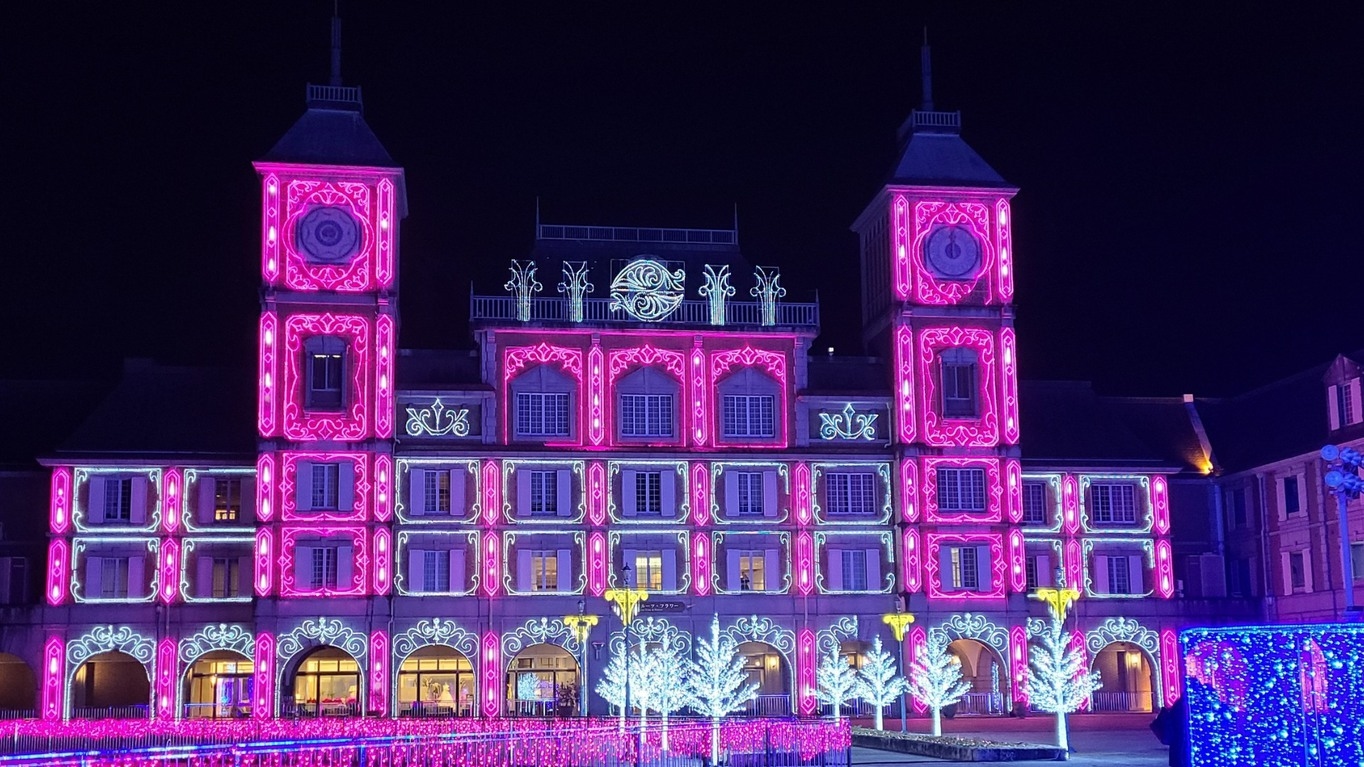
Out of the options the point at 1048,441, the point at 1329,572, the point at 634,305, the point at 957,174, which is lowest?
the point at 1329,572

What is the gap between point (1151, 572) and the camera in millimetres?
71688

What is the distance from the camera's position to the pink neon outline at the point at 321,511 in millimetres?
64125

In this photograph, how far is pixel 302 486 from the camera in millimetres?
64438

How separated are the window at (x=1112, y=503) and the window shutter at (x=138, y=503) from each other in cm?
3878

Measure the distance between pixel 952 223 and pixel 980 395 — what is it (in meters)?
7.19

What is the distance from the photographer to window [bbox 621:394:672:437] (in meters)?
67.8

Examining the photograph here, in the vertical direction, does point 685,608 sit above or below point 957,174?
below

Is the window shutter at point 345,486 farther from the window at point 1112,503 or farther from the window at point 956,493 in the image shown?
the window at point 1112,503

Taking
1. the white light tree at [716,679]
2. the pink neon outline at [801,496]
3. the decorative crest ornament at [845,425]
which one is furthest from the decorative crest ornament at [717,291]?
the white light tree at [716,679]

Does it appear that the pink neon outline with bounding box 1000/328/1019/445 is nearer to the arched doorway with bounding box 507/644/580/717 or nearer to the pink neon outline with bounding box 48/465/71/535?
the arched doorway with bounding box 507/644/580/717

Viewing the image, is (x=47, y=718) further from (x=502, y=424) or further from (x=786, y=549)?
(x=786, y=549)

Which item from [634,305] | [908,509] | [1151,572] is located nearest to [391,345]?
[634,305]

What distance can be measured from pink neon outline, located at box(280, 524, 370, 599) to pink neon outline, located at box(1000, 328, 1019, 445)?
25.8 metres

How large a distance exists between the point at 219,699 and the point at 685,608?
61.1 ft
